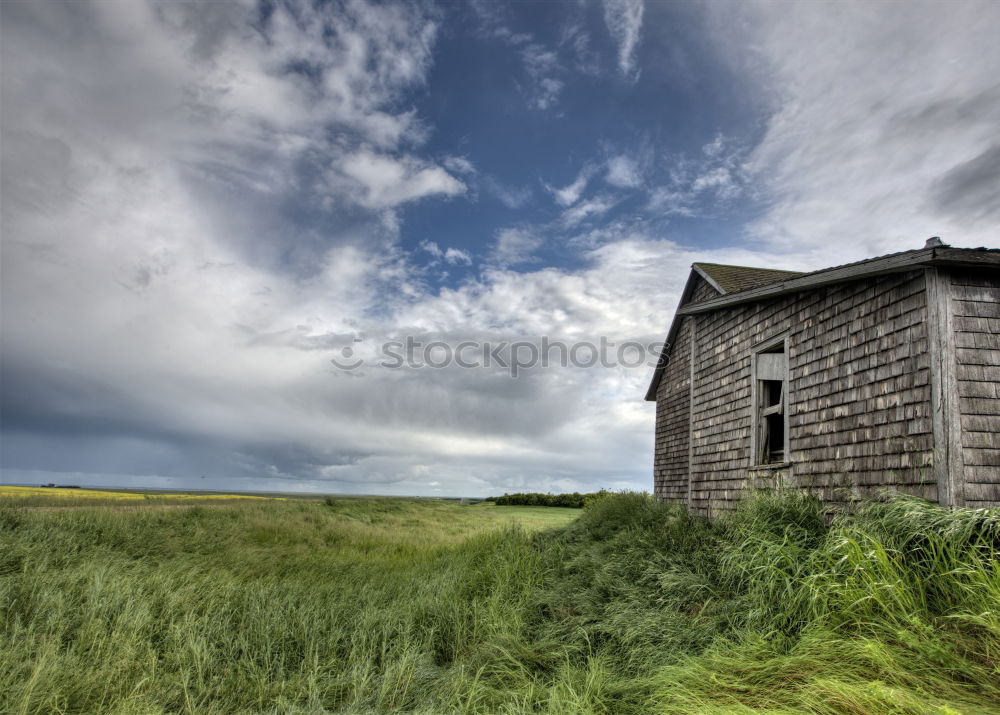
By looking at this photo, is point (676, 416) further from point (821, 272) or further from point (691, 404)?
point (821, 272)

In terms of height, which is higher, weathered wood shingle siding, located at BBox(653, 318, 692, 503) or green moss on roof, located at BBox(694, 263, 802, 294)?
green moss on roof, located at BBox(694, 263, 802, 294)

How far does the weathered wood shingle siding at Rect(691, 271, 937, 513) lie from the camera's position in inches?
272

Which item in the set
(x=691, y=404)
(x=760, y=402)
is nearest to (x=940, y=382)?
(x=760, y=402)

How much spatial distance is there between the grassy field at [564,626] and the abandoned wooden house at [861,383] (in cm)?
74

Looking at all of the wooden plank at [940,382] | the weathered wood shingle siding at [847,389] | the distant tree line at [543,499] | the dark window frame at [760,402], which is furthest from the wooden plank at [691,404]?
the distant tree line at [543,499]

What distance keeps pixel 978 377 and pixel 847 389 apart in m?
1.65

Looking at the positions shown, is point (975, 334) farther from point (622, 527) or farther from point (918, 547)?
point (622, 527)

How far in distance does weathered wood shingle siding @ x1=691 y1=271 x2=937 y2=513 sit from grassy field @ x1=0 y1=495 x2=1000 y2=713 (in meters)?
0.72

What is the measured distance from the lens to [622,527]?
40.0 ft

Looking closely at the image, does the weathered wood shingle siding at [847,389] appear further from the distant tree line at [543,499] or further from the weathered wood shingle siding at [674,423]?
the distant tree line at [543,499]

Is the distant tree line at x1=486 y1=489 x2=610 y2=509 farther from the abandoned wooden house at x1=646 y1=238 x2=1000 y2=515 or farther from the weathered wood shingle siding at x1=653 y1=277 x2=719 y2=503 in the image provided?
the abandoned wooden house at x1=646 y1=238 x2=1000 y2=515

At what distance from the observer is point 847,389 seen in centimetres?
807

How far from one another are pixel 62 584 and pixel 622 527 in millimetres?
10170

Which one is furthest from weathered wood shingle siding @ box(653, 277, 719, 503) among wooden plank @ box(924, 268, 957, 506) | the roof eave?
wooden plank @ box(924, 268, 957, 506)
